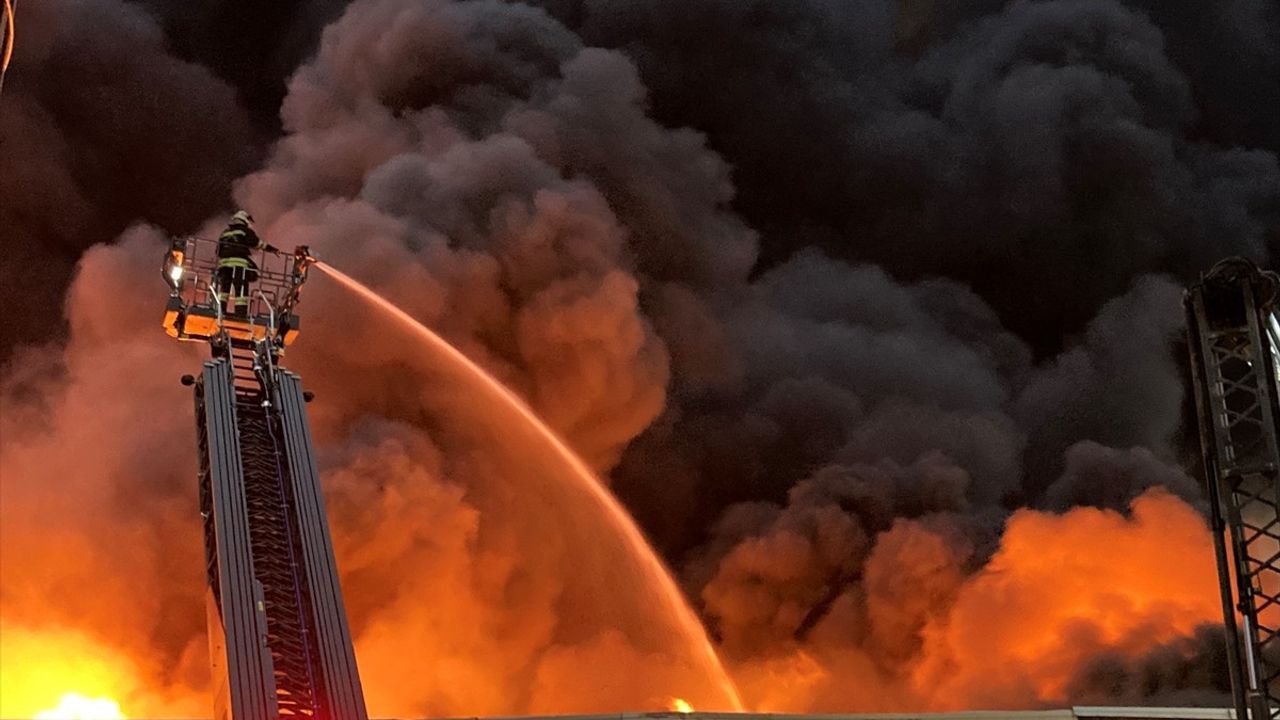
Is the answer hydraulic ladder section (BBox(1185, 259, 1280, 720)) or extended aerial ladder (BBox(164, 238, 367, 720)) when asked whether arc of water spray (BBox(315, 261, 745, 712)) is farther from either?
hydraulic ladder section (BBox(1185, 259, 1280, 720))

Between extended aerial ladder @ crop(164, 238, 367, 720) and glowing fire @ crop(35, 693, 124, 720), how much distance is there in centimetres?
804

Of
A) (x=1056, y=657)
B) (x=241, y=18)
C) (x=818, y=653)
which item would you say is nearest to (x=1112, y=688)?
(x=1056, y=657)

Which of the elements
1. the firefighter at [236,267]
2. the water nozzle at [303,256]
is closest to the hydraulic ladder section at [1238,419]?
the water nozzle at [303,256]

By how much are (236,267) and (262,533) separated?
298 centimetres

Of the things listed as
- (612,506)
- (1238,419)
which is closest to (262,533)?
(1238,419)

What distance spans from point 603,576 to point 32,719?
1242 centimetres

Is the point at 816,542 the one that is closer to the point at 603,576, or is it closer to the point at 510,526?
the point at 603,576

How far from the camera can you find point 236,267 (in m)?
11.8

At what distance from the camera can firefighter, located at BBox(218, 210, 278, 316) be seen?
11.7 m

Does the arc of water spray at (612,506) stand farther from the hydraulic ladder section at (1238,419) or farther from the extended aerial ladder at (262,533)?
the hydraulic ladder section at (1238,419)

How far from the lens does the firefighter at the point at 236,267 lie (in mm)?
11656

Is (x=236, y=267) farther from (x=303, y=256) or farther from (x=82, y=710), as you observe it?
(x=82, y=710)

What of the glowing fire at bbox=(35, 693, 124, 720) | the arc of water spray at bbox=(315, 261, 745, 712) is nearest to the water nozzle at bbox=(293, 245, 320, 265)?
the glowing fire at bbox=(35, 693, 124, 720)

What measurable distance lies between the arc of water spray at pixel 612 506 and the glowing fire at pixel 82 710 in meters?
9.65
